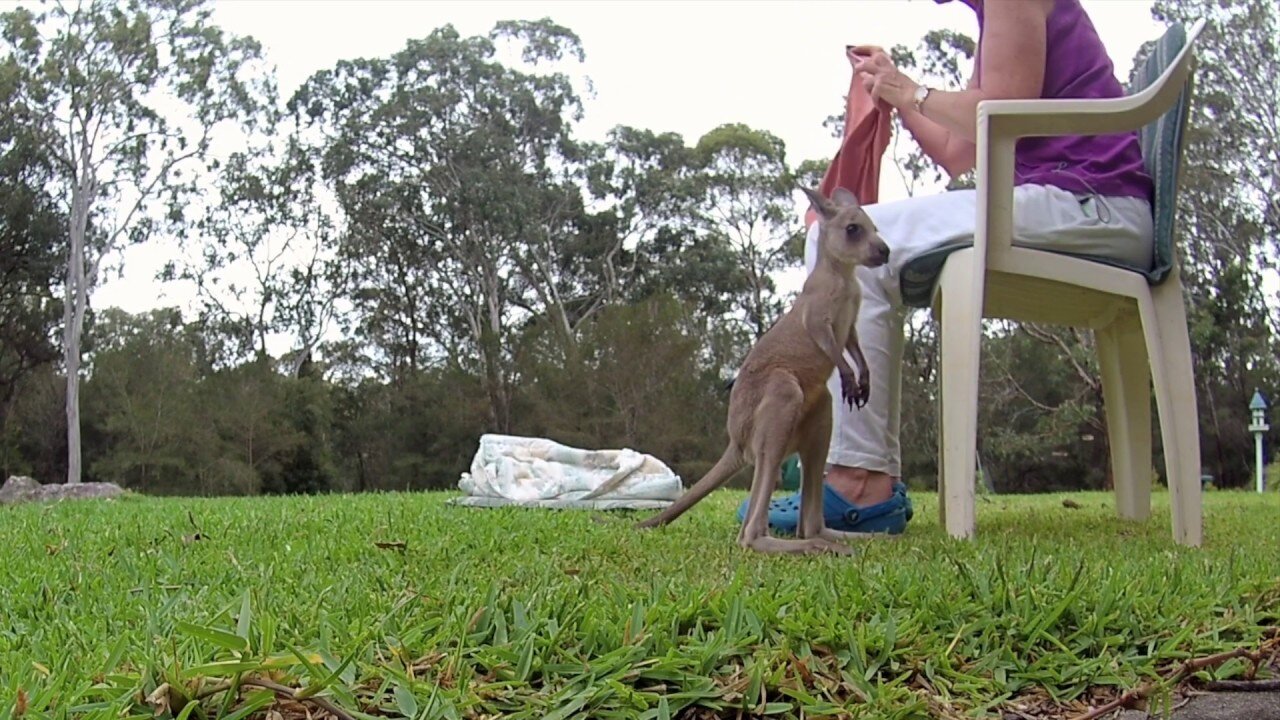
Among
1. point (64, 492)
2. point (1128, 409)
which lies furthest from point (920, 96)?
point (64, 492)

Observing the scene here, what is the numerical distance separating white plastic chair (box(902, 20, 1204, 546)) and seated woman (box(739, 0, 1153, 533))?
6cm

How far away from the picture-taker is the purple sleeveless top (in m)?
2.77

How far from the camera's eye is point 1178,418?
2.55 metres

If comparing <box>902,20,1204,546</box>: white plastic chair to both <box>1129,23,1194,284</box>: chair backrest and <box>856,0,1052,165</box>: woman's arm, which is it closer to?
<box>1129,23,1194,284</box>: chair backrest

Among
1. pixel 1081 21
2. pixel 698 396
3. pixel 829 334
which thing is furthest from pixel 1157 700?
pixel 698 396

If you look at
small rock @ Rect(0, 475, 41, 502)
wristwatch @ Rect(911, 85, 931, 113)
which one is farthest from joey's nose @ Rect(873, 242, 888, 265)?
small rock @ Rect(0, 475, 41, 502)

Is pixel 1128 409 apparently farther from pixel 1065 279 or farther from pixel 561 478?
pixel 561 478

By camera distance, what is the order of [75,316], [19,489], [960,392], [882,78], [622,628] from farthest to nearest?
1. [75,316]
2. [19,489]
3. [882,78]
4. [960,392]
5. [622,628]

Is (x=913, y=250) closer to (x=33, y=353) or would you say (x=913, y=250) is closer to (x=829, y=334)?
(x=829, y=334)

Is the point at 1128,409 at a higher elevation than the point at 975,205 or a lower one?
lower

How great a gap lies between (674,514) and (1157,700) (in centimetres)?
150

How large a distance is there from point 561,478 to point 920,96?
2.61 m

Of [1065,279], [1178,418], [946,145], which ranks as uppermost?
[946,145]

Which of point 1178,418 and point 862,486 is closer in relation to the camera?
point 1178,418
